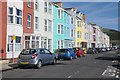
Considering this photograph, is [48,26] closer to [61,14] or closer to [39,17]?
[39,17]

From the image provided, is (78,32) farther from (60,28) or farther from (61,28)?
(60,28)

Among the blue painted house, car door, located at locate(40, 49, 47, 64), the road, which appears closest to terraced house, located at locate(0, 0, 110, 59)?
the blue painted house

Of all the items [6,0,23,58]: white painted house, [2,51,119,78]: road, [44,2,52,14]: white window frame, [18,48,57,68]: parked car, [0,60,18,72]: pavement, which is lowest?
[2,51,119,78]: road

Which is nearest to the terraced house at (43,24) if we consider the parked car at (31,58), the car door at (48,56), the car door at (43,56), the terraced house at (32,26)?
the terraced house at (32,26)

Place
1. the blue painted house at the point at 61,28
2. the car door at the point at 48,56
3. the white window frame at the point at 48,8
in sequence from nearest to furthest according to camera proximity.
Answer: the car door at the point at 48,56 → the white window frame at the point at 48,8 → the blue painted house at the point at 61,28

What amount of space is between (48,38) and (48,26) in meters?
1.86

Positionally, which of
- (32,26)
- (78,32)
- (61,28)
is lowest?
(32,26)

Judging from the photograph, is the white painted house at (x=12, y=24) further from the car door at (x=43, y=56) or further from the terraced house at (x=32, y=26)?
the car door at (x=43, y=56)

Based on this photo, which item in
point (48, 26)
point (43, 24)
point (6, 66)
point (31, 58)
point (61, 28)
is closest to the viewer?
point (31, 58)

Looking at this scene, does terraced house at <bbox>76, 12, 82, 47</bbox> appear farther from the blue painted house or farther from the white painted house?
the white painted house

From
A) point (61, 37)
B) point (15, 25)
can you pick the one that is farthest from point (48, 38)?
point (15, 25)

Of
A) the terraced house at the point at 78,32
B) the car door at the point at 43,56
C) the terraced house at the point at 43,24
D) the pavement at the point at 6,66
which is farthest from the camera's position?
the terraced house at the point at 78,32

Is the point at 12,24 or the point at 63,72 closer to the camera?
the point at 63,72

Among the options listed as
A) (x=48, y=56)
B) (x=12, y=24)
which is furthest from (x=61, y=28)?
(x=48, y=56)
